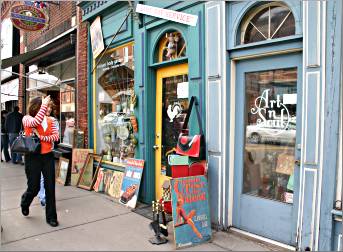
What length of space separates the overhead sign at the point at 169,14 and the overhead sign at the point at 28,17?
13.4 feet

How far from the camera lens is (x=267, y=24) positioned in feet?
12.9

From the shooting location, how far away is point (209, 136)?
438cm

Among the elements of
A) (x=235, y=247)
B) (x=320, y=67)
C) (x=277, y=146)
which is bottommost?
(x=235, y=247)

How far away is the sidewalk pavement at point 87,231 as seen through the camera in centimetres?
380

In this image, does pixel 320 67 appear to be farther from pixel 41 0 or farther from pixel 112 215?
pixel 41 0

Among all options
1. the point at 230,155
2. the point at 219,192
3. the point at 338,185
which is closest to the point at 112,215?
the point at 219,192

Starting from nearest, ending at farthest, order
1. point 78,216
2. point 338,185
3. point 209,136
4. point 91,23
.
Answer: point 338,185 < point 209,136 < point 78,216 < point 91,23

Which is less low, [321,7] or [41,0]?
[41,0]

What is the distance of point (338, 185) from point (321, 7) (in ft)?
5.94

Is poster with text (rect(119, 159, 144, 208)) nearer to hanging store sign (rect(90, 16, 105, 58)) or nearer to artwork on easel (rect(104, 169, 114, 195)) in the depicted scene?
artwork on easel (rect(104, 169, 114, 195))

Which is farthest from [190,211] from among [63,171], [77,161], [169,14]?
[63,171]

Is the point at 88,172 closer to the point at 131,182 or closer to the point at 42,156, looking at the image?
the point at 131,182

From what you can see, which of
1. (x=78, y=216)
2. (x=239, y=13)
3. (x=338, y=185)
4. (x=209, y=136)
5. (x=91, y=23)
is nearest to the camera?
(x=338, y=185)

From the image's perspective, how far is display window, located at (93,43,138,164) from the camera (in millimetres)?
6031
